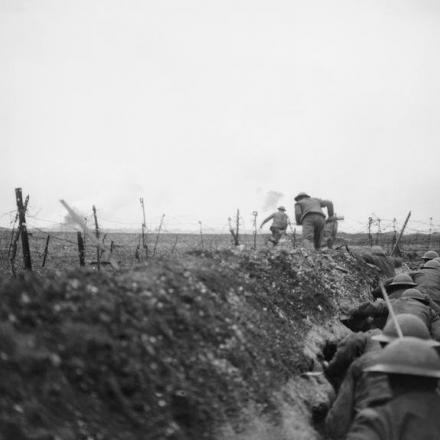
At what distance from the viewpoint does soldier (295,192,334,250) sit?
475 inches

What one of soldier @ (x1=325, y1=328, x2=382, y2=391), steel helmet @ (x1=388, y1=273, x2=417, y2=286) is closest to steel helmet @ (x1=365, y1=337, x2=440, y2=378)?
soldier @ (x1=325, y1=328, x2=382, y2=391)

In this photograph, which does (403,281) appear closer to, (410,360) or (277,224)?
(410,360)

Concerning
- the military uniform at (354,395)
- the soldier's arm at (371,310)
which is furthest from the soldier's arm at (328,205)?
the military uniform at (354,395)

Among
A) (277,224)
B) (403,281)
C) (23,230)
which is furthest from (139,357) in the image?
(277,224)

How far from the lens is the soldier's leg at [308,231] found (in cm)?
1212

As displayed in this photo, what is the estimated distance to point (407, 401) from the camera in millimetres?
3014

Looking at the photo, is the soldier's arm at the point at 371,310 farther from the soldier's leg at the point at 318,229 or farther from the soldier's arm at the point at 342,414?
the soldier's leg at the point at 318,229

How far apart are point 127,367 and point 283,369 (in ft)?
7.20

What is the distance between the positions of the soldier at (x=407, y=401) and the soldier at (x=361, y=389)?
7.9 inches

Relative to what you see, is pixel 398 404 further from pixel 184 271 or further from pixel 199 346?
pixel 184 271

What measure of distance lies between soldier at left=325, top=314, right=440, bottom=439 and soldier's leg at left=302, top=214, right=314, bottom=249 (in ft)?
25.6

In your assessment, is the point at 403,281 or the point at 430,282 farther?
the point at 430,282

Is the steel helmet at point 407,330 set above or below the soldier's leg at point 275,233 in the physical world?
below

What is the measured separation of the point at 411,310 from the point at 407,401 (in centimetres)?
345
